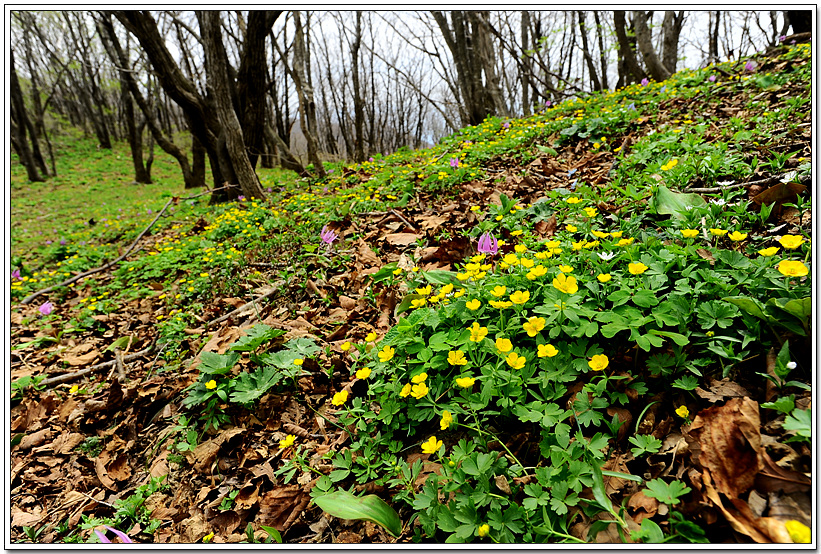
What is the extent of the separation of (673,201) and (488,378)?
1509mm

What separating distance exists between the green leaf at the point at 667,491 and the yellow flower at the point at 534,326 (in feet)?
1.70


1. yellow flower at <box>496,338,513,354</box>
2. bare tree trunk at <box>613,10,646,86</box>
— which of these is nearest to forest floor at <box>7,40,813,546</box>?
yellow flower at <box>496,338,513,354</box>

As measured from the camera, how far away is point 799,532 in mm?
744

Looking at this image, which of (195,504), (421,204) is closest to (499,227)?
(421,204)

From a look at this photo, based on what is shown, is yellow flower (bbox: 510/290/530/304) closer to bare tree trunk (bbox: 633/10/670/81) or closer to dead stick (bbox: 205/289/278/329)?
dead stick (bbox: 205/289/278/329)

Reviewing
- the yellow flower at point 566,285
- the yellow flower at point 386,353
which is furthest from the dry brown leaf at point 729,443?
the yellow flower at point 386,353

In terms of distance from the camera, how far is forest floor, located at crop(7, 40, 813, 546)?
0.99 metres

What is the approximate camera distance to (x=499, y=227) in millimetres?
2502

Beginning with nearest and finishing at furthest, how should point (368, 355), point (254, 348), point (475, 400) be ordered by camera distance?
point (475, 400) → point (368, 355) → point (254, 348)

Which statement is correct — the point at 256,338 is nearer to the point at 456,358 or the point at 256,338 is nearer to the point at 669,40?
the point at 456,358

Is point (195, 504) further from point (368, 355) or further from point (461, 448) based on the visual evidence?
point (461, 448)

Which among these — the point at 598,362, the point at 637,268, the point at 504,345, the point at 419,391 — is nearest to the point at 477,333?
the point at 504,345

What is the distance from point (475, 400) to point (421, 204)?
254 cm

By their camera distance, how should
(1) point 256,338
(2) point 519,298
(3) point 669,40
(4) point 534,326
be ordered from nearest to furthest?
1. (4) point 534,326
2. (2) point 519,298
3. (1) point 256,338
4. (3) point 669,40
